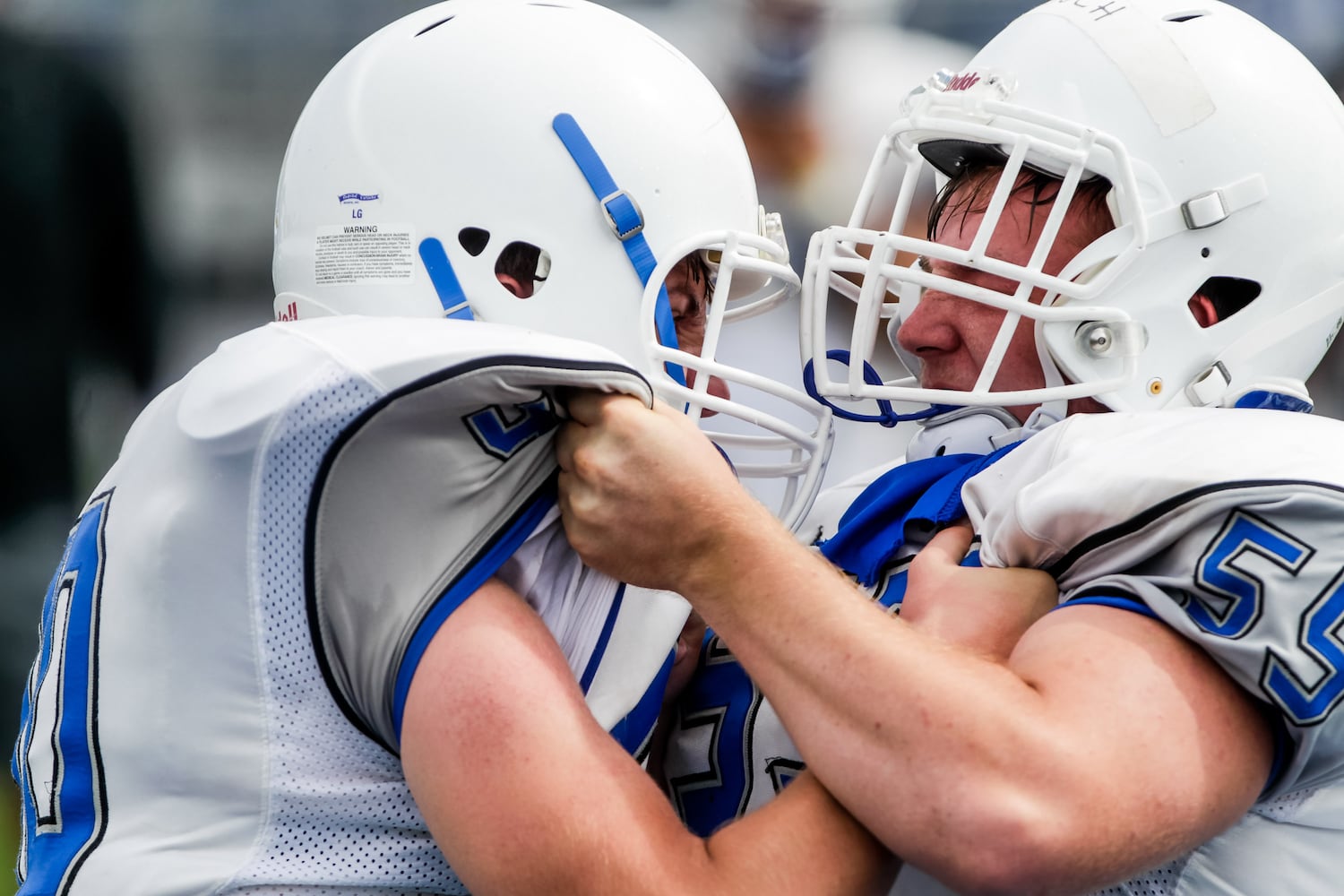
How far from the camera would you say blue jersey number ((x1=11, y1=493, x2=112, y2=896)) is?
1.22 m

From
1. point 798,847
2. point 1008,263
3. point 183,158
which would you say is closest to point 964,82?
point 1008,263

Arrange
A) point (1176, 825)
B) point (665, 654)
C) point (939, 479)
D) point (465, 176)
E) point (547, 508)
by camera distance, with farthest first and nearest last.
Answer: point (939, 479)
point (465, 176)
point (665, 654)
point (547, 508)
point (1176, 825)

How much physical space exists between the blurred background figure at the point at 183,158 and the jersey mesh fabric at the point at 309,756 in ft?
6.33

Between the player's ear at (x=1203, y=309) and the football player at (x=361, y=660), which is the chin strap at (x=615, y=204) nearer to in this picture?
the football player at (x=361, y=660)

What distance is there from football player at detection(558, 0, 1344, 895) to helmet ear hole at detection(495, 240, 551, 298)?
307mm

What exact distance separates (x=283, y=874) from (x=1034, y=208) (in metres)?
1.23

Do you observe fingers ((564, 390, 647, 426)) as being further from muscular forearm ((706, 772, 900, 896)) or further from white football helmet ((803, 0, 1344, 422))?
white football helmet ((803, 0, 1344, 422))

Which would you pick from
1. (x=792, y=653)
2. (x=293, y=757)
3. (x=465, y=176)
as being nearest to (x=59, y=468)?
(x=465, y=176)

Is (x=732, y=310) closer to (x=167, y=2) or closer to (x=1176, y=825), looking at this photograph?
(x=1176, y=825)

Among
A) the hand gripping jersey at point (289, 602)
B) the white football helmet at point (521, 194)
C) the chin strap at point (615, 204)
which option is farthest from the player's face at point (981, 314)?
the hand gripping jersey at point (289, 602)

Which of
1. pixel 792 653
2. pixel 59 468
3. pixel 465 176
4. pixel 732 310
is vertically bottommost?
pixel 59 468

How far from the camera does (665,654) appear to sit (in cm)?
141

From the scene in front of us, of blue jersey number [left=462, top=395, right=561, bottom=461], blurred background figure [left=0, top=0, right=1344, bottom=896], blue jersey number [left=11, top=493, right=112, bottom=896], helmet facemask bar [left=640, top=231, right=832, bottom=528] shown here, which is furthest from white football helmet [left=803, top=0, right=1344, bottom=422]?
blurred background figure [left=0, top=0, right=1344, bottom=896]

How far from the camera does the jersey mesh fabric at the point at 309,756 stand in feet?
3.76
